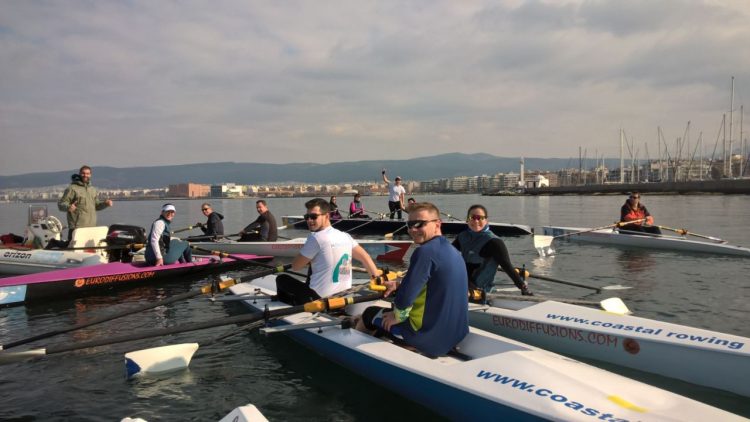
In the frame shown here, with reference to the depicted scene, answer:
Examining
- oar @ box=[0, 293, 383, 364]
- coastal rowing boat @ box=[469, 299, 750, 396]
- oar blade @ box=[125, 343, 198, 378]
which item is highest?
oar @ box=[0, 293, 383, 364]

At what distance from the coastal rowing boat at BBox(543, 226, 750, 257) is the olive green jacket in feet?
52.9

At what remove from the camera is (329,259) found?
20.0 ft

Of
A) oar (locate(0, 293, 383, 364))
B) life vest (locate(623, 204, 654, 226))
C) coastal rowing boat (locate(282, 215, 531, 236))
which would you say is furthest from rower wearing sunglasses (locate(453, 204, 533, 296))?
coastal rowing boat (locate(282, 215, 531, 236))

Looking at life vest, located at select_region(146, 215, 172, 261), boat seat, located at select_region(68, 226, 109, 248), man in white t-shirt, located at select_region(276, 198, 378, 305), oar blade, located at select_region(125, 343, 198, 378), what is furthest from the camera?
boat seat, located at select_region(68, 226, 109, 248)

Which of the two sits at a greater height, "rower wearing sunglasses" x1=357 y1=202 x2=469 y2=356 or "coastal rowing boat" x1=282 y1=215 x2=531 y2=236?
"rower wearing sunglasses" x1=357 y1=202 x2=469 y2=356

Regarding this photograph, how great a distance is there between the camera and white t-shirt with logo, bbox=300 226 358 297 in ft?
19.4

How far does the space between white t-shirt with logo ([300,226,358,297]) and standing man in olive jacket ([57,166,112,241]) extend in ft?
27.5

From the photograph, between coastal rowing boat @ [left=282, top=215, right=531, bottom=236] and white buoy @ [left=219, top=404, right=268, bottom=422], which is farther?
coastal rowing boat @ [left=282, top=215, right=531, bottom=236]

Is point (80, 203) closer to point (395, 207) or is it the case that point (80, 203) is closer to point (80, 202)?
point (80, 202)

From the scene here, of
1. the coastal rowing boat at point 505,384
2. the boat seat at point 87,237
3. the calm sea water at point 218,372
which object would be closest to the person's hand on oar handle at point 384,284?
the coastal rowing boat at point 505,384

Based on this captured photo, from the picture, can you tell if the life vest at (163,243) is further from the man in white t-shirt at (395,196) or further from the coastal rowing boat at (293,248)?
the man in white t-shirt at (395,196)

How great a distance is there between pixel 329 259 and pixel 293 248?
8906 mm

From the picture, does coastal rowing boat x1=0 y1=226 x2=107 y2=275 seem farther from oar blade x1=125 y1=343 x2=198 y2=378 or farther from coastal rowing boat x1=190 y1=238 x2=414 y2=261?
oar blade x1=125 y1=343 x2=198 y2=378

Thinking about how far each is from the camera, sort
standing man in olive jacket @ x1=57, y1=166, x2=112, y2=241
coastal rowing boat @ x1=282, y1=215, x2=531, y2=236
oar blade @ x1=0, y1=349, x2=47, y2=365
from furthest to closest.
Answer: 1. coastal rowing boat @ x1=282, y1=215, x2=531, y2=236
2. standing man in olive jacket @ x1=57, y1=166, x2=112, y2=241
3. oar blade @ x1=0, y1=349, x2=47, y2=365
